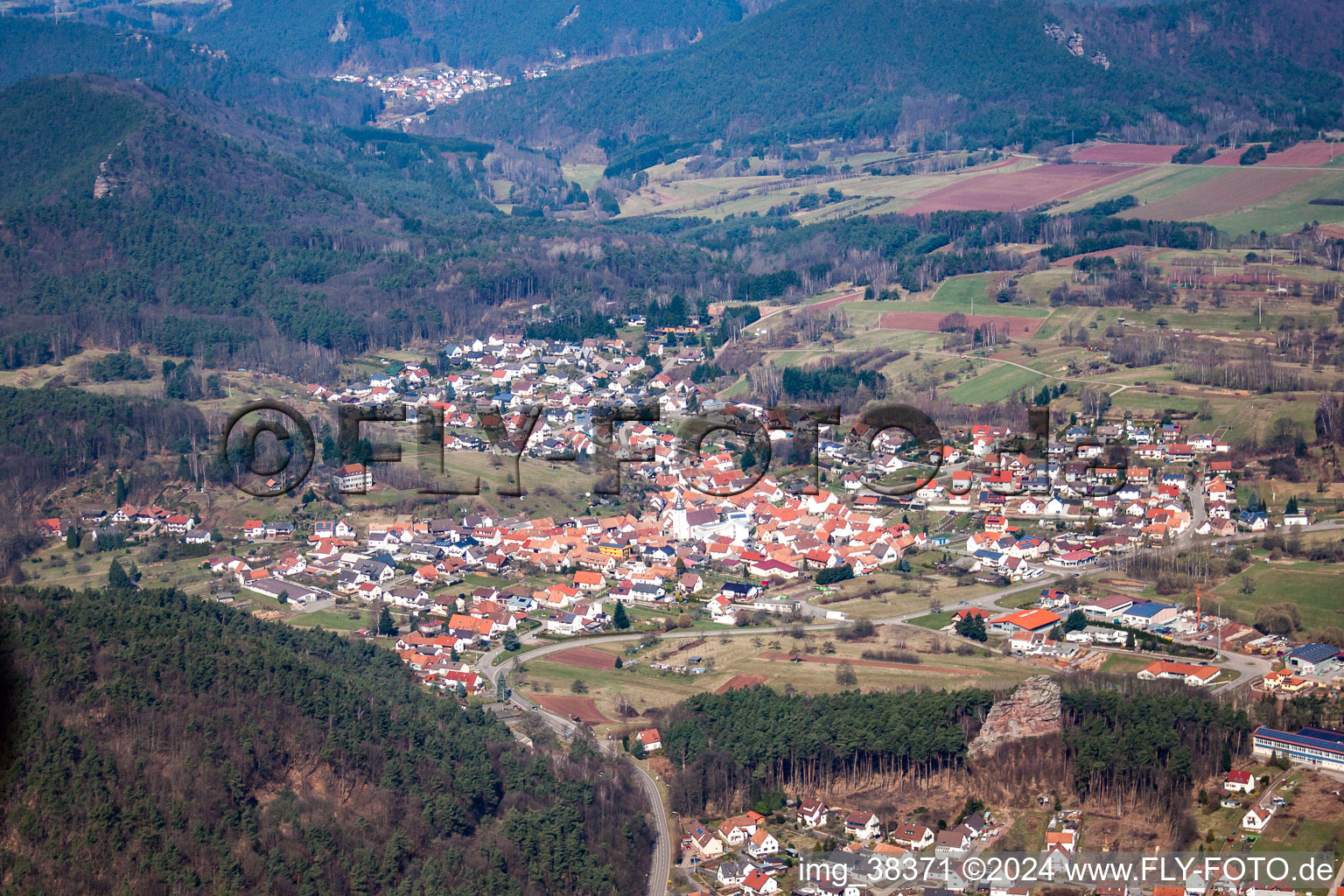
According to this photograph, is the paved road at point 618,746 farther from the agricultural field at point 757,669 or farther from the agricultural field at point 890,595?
the agricultural field at point 890,595

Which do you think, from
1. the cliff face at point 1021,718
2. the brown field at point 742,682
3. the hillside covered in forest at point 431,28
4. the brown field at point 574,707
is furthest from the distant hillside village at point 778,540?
the hillside covered in forest at point 431,28

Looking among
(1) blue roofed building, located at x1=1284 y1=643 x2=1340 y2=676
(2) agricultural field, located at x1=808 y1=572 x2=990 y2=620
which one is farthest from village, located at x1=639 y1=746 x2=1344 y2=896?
(2) agricultural field, located at x1=808 y1=572 x2=990 y2=620

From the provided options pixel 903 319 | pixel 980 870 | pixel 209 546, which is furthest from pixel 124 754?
pixel 903 319

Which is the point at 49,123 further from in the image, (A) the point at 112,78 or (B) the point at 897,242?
(B) the point at 897,242

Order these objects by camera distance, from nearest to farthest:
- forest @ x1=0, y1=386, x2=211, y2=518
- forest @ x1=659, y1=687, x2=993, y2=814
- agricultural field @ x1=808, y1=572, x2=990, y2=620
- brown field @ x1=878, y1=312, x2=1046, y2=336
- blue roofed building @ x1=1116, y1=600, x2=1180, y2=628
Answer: forest @ x1=659, y1=687, x2=993, y2=814 → blue roofed building @ x1=1116, y1=600, x2=1180, y2=628 → agricultural field @ x1=808, y1=572, x2=990, y2=620 → forest @ x1=0, y1=386, x2=211, y2=518 → brown field @ x1=878, y1=312, x2=1046, y2=336

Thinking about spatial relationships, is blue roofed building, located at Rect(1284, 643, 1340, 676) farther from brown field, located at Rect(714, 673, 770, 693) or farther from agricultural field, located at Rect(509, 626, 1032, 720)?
brown field, located at Rect(714, 673, 770, 693)

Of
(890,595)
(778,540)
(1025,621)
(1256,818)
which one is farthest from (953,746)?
(778,540)
